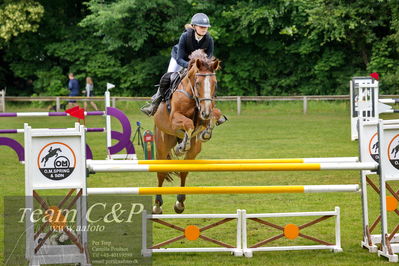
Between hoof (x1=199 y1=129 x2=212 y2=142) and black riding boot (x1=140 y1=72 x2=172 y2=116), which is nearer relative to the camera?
hoof (x1=199 y1=129 x2=212 y2=142)

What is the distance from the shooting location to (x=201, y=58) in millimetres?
7738

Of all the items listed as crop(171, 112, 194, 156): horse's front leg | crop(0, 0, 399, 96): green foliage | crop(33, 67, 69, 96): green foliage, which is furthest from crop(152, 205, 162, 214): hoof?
crop(33, 67, 69, 96): green foliage

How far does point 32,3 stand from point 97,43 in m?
3.54

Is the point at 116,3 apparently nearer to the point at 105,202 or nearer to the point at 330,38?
the point at 330,38

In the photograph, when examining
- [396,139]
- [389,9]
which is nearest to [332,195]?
[396,139]

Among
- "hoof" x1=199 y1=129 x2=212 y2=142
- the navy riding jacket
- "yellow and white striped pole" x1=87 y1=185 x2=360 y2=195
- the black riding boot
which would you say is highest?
the navy riding jacket

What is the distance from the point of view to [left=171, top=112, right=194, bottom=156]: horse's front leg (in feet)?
25.6

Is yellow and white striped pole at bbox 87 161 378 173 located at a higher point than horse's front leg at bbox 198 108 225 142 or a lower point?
lower

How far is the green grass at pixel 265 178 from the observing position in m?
7.28

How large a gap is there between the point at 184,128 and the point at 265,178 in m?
5.40

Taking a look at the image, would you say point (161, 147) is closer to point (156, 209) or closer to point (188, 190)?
point (156, 209)

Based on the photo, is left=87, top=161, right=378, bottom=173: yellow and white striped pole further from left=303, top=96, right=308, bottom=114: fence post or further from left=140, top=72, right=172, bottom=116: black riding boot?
left=303, top=96, right=308, bottom=114: fence post

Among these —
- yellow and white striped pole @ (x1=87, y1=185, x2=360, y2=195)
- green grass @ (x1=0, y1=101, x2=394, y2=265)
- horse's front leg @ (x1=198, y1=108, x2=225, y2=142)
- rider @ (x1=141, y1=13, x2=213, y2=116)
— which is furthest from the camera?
rider @ (x1=141, y1=13, x2=213, y2=116)

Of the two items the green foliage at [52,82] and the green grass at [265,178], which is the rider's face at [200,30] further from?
the green foliage at [52,82]
